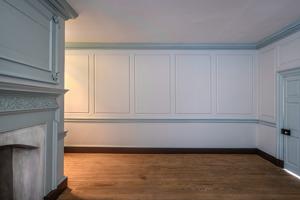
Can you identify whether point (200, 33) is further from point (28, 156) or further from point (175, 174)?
point (28, 156)

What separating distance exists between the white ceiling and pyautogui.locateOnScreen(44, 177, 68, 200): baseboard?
2.63m

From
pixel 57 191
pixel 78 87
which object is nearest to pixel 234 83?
pixel 78 87

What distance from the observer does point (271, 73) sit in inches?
188

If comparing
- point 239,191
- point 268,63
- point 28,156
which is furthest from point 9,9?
point 268,63

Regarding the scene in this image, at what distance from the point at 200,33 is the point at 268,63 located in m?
1.74

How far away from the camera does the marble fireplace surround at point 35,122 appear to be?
201cm

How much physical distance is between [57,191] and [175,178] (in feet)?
6.12

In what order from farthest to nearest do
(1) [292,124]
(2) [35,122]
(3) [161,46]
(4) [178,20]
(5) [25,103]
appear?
(3) [161,46], (1) [292,124], (4) [178,20], (2) [35,122], (5) [25,103]

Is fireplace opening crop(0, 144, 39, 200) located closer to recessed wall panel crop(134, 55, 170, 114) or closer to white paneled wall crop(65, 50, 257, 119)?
white paneled wall crop(65, 50, 257, 119)

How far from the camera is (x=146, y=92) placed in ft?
17.6

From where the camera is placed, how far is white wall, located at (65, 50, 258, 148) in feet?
17.5

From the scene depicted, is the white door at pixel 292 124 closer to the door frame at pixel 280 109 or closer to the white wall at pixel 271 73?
the door frame at pixel 280 109

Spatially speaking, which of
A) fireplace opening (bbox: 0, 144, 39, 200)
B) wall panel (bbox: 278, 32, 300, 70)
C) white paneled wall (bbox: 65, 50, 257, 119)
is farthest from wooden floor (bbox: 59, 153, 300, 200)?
wall panel (bbox: 278, 32, 300, 70)

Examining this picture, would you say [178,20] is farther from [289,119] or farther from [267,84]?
[289,119]
